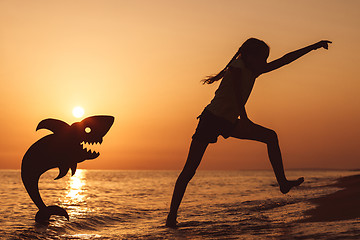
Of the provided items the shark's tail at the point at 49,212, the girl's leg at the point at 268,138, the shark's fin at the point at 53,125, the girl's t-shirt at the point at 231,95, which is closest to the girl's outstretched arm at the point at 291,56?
the girl's t-shirt at the point at 231,95

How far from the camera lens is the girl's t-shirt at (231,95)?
5.25 meters

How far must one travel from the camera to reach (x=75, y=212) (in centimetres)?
840

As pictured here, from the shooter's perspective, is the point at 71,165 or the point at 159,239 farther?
the point at 71,165

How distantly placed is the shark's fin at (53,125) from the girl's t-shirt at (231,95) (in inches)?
80.7

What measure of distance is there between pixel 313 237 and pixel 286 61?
2206 millimetres

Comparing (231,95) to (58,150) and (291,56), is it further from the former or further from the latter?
(58,150)

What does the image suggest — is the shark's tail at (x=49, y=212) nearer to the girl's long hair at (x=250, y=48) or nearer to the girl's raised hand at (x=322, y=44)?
the girl's long hair at (x=250, y=48)

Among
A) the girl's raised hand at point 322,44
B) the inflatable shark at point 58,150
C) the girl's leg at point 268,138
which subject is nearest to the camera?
the girl's raised hand at point 322,44

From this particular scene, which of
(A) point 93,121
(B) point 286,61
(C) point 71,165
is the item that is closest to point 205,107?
(B) point 286,61

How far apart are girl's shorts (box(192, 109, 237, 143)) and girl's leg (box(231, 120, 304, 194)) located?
0.15 meters

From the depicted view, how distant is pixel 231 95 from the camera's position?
5270mm

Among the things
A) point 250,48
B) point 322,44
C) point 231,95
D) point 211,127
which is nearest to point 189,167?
point 211,127

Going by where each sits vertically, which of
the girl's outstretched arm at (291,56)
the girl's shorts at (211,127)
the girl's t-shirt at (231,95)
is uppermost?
the girl's outstretched arm at (291,56)

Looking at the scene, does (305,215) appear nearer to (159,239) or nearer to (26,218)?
(159,239)
